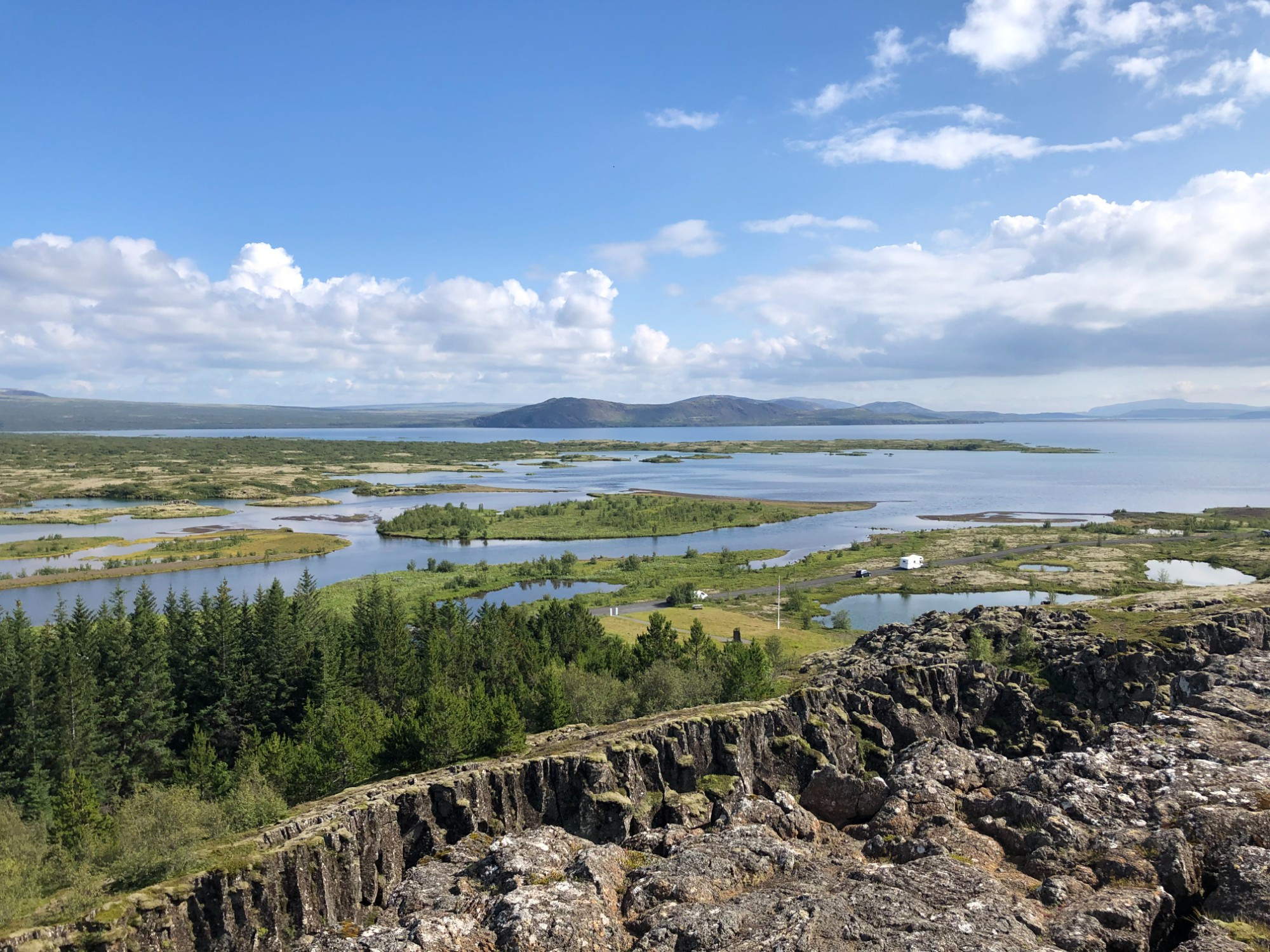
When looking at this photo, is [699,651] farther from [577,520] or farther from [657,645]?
[577,520]

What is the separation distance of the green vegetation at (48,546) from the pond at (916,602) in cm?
13508

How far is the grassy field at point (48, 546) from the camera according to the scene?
134500mm

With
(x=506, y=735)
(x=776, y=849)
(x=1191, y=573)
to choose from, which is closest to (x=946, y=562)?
(x=1191, y=573)

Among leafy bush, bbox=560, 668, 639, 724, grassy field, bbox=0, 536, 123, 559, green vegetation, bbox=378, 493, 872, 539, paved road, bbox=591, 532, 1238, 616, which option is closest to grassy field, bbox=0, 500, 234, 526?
grassy field, bbox=0, 536, 123, 559

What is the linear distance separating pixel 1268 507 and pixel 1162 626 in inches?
6787

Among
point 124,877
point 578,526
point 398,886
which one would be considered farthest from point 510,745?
point 578,526

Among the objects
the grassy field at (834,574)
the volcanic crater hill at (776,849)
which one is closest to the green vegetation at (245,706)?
the volcanic crater hill at (776,849)

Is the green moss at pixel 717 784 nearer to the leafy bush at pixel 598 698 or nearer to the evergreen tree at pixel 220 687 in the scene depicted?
the leafy bush at pixel 598 698

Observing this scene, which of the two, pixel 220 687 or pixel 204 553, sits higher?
pixel 220 687

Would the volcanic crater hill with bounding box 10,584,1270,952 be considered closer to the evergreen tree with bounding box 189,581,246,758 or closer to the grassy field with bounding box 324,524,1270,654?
the evergreen tree with bounding box 189,581,246,758

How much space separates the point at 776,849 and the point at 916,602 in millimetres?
91724

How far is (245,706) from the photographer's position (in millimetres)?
60562

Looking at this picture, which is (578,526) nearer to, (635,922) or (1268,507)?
(635,922)

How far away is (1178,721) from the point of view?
35.9 meters
